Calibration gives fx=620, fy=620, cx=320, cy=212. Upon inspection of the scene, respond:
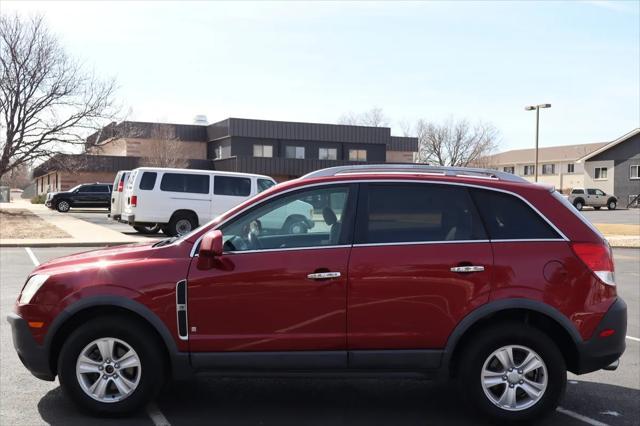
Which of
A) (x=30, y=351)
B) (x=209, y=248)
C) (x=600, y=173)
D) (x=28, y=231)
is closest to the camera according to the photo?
(x=209, y=248)

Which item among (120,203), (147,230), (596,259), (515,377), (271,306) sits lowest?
(515,377)

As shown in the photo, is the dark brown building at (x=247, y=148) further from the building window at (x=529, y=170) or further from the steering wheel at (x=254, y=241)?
the steering wheel at (x=254, y=241)

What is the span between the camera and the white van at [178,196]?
1916 centimetres

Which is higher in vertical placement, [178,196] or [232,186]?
[232,186]

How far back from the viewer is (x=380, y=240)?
4.47 meters

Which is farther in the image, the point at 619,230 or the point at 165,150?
the point at 165,150

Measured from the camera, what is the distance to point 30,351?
4.46 metres

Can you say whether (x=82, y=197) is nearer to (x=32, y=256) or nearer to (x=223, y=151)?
(x=223, y=151)

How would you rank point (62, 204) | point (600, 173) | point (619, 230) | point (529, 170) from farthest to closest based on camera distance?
point (529, 170)
point (600, 173)
point (62, 204)
point (619, 230)

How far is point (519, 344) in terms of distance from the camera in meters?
4.38

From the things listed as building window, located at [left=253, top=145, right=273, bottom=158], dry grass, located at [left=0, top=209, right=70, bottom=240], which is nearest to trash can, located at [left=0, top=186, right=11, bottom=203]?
building window, located at [left=253, top=145, right=273, bottom=158]

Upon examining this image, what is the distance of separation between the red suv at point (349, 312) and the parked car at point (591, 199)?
48113mm

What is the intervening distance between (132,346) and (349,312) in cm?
156

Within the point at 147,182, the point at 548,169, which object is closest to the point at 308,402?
the point at 147,182
